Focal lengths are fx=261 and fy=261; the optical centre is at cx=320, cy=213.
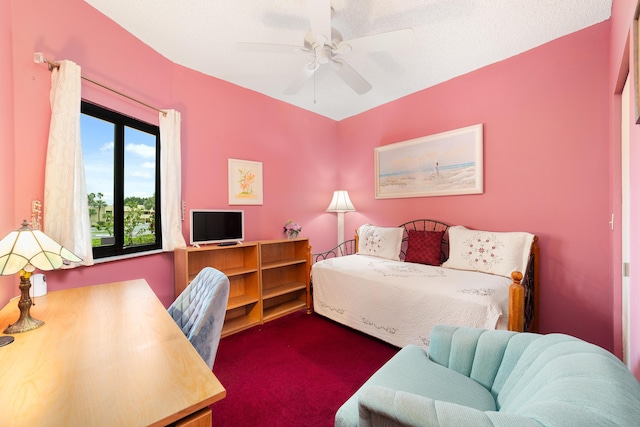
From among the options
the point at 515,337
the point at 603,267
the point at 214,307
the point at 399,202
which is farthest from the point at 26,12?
the point at 603,267

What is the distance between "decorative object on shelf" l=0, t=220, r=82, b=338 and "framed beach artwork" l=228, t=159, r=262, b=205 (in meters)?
1.86

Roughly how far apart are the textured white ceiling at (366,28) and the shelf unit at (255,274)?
1.84 meters

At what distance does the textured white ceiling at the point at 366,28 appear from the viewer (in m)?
1.88

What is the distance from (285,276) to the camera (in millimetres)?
3359

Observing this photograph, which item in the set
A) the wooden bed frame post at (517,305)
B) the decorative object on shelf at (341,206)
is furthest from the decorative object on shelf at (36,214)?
the wooden bed frame post at (517,305)

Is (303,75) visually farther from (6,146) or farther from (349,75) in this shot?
(6,146)

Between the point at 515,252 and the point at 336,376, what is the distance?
1.83 metres

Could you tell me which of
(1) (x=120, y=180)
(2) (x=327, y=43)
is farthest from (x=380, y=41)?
(1) (x=120, y=180)

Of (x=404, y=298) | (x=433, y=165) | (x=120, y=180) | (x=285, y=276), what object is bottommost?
(x=285, y=276)

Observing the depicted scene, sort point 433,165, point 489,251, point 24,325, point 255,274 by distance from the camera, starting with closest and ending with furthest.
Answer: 1. point 24,325
2. point 489,251
3. point 255,274
4. point 433,165

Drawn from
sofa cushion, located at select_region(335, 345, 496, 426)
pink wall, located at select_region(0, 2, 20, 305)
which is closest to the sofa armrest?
sofa cushion, located at select_region(335, 345, 496, 426)

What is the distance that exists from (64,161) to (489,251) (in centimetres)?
335

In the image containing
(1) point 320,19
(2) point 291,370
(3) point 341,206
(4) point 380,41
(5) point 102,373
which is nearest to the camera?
(5) point 102,373

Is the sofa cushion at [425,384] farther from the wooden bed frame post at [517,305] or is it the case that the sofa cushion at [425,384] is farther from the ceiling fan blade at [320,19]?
the ceiling fan blade at [320,19]
